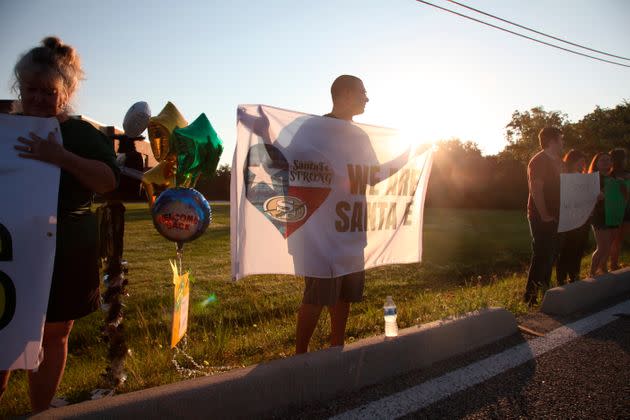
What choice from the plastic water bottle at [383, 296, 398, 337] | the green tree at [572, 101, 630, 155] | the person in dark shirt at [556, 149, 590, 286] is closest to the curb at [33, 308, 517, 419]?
the plastic water bottle at [383, 296, 398, 337]

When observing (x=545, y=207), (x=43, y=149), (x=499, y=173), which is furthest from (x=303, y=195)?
(x=499, y=173)

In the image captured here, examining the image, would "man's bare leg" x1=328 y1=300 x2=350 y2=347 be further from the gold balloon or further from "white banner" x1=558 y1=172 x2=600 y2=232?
"white banner" x1=558 y1=172 x2=600 y2=232

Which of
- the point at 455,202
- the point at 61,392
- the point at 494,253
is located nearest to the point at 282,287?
the point at 61,392

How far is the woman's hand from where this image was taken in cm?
205

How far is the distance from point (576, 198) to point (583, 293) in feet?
5.09

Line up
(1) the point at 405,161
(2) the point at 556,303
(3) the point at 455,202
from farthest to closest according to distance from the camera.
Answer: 1. (3) the point at 455,202
2. (2) the point at 556,303
3. (1) the point at 405,161

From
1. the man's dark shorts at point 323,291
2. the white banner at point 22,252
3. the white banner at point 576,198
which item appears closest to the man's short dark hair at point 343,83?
the man's dark shorts at point 323,291

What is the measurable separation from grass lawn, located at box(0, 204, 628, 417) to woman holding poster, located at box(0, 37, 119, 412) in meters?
0.82

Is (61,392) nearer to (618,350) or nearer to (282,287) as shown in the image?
(618,350)

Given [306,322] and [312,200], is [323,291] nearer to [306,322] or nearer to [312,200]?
[306,322]

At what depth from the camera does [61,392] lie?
307cm

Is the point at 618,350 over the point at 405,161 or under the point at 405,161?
under

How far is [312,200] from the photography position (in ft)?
10.6

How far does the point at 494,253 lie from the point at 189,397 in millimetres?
11866
